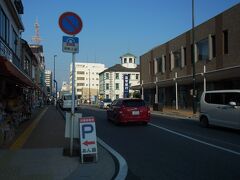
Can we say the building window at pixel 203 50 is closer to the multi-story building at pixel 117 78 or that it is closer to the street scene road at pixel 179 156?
the street scene road at pixel 179 156

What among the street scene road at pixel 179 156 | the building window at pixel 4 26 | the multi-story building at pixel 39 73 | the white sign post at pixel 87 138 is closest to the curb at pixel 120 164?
the street scene road at pixel 179 156

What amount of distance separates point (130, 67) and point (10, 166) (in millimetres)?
101559

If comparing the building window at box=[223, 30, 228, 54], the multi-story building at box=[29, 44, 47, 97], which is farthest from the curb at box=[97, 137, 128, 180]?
the multi-story building at box=[29, 44, 47, 97]

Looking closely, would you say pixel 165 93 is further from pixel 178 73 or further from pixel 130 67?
pixel 130 67

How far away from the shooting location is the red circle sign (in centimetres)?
938

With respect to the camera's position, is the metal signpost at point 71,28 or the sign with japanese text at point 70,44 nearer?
the metal signpost at point 71,28

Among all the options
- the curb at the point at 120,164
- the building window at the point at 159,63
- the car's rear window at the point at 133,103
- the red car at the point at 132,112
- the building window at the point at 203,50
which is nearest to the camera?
the curb at the point at 120,164

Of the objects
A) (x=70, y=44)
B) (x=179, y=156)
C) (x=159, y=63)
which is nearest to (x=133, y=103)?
(x=179, y=156)

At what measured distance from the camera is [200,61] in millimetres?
36844

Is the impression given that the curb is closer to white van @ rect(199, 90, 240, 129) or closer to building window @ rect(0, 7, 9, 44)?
white van @ rect(199, 90, 240, 129)

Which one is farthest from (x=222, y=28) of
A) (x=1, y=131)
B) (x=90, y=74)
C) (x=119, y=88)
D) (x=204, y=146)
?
(x=90, y=74)

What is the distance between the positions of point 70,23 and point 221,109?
10023mm

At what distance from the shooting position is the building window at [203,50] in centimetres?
3572

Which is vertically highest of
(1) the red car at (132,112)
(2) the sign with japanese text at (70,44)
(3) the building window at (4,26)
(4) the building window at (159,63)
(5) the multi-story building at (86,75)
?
(5) the multi-story building at (86,75)
